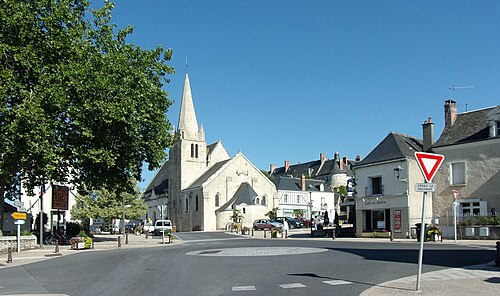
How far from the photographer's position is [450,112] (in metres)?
38.7

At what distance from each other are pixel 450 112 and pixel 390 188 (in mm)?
7292

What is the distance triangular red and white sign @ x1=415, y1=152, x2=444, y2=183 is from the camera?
10703 mm

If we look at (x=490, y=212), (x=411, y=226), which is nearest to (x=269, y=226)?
(x=411, y=226)

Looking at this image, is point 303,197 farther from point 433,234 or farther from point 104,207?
point 433,234

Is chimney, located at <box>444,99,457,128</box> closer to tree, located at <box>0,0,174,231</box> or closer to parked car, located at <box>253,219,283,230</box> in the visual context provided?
tree, located at <box>0,0,174,231</box>

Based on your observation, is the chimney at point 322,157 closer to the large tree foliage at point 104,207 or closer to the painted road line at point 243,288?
the large tree foliage at point 104,207

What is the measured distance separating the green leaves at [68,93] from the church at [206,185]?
143 ft

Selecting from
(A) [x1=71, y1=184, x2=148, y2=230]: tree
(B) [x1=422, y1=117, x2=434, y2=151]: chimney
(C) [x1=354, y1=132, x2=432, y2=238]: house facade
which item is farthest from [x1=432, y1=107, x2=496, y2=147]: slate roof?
(A) [x1=71, y1=184, x2=148, y2=230]: tree

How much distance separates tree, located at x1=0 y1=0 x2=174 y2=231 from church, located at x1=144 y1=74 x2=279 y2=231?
4365 centimetres

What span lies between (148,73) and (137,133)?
4.53 meters

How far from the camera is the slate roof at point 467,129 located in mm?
35469

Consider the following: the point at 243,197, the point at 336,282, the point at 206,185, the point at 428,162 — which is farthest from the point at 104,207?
the point at 428,162

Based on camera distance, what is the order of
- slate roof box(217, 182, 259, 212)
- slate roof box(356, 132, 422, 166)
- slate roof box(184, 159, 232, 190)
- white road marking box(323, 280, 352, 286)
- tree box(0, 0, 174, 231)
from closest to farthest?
1. white road marking box(323, 280, 352, 286)
2. tree box(0, 0, 174, 231)
3. slate roof box(356, 132, 422, 166)
4. slate roof box(217, 182, 259, 212)
5. slate roof box(184, 159, 232, 190)

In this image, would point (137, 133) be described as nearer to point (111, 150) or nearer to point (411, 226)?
point (111, 150)
